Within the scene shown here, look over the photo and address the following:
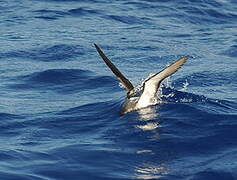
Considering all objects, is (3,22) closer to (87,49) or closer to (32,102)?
(87,49)

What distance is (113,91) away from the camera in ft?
55.4

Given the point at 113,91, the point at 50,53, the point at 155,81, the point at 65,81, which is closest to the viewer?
the point at 155,81

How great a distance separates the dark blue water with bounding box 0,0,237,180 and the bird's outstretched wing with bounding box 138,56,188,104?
0.32 m

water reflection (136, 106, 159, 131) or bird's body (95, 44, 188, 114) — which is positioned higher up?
bird's body (95, 44, 188, 114)

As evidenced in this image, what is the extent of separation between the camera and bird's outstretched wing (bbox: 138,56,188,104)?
12.8m

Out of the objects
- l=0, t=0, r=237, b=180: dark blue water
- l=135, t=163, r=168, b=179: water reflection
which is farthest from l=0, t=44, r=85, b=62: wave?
l=135, t=163, r=168, b=179: water reflection

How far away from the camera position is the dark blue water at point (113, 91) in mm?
11742

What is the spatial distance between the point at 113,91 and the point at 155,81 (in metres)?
3.52

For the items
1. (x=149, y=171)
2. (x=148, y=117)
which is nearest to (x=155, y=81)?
(x=148, y=117)

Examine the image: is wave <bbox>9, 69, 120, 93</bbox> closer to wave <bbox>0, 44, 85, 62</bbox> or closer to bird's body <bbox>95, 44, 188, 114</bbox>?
wave <bbox>0, 44, 85, 62</bbox>

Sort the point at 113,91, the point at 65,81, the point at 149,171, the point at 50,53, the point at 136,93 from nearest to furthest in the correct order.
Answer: the point at 149,171, the point at 136,93, the point at 113,91, the point at 65,81, the point at 50,53

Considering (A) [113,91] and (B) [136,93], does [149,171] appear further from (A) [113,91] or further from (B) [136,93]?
(A) [113,91]

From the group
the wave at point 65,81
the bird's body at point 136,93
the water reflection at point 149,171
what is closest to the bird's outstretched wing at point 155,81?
the bird's body at point 136,93

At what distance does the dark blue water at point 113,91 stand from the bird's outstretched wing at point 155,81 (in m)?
0.32
